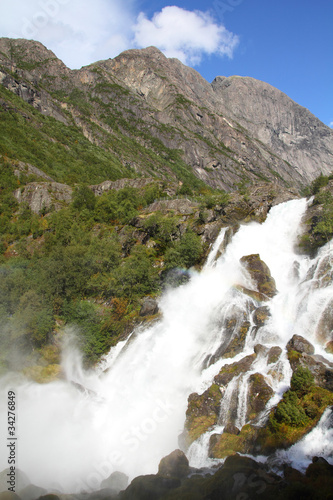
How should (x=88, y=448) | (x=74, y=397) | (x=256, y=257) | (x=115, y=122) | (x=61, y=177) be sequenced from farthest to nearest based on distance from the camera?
(x=115, y=122) → (x=61, y=177) → (x=256, y=257) → (x=74, y=397) → (x=88, y=448)

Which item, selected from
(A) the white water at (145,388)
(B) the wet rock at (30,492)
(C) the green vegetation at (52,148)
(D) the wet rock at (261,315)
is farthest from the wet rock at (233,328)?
(C) the green vegetation at (52,148)

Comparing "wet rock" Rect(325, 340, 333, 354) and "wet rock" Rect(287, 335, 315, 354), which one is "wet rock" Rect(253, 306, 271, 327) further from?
"wet rock" Rect(325, 340, 333, 354)

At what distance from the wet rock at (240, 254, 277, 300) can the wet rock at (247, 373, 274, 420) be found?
11.9 metres

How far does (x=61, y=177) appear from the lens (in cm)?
9925

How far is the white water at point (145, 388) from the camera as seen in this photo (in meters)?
18.7

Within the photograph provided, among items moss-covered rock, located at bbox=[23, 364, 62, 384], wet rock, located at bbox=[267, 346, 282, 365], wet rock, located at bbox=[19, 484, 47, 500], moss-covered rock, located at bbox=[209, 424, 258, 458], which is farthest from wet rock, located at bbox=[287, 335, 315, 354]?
moss-covered rock, located at bbox=[23, 364, 62, 384]

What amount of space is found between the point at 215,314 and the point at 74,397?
1612cm

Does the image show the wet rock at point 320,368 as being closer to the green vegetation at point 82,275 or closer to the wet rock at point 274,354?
the wet rock at point 274,354

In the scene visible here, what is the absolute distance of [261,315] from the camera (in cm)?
2570

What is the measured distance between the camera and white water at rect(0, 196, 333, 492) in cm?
1867

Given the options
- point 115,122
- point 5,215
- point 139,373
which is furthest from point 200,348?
point 115,122

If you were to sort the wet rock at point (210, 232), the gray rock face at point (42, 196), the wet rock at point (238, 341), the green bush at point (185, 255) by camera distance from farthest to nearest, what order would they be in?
the gray rock face at point (42, 196) < the wet rock at point (210, 232) < the green bush at point (185, 255) < the wet rock at point (238, 341)

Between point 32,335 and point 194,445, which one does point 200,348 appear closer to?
point 194,445

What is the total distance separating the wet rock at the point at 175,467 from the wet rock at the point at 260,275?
18190 mm
